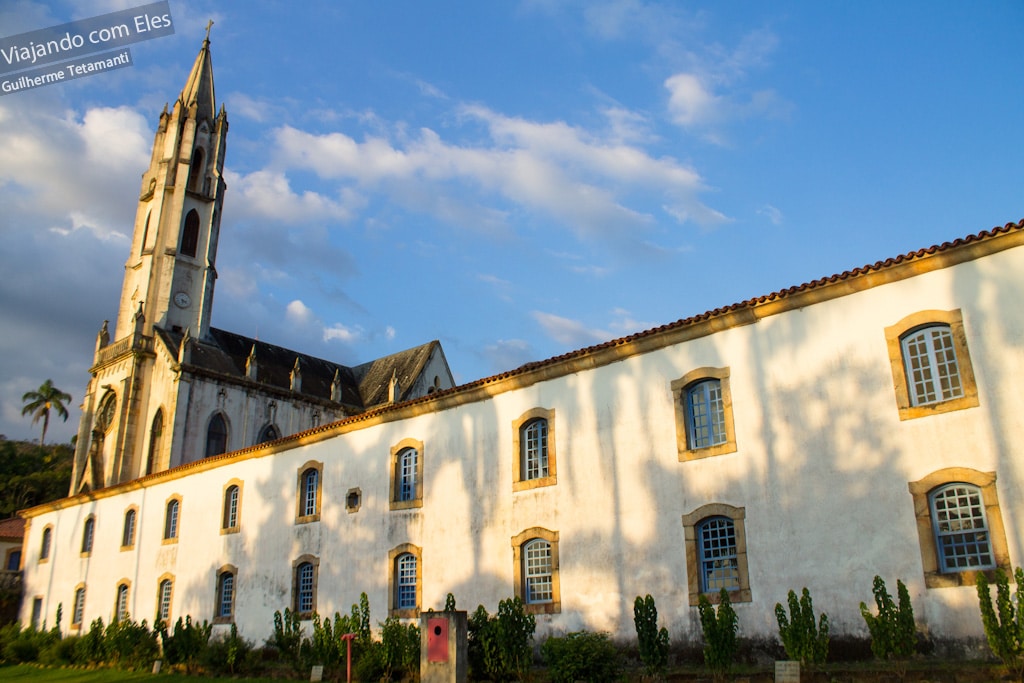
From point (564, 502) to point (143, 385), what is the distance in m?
29.7

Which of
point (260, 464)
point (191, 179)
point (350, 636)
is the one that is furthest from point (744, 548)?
point (191, 179)

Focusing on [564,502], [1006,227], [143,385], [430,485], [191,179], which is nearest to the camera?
[1006,227]

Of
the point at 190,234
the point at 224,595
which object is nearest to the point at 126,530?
the point at 224,595

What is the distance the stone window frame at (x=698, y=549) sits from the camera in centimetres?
1524

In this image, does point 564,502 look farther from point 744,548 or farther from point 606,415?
point 744,548

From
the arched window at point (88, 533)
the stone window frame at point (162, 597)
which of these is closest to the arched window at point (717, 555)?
the stone window frame at point (162, 597)

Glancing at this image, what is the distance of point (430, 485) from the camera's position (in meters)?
21.5

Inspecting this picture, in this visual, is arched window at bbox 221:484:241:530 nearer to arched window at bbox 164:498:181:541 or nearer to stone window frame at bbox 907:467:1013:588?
arched window at bbox 164:498:181:541

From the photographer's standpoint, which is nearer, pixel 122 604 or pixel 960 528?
pixel 960 528

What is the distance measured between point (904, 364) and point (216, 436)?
3426 centimetres

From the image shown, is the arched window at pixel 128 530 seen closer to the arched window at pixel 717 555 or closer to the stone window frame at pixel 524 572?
the stone window frame at pixel 524 572

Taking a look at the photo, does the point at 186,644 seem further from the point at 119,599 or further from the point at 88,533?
the point at 88,533

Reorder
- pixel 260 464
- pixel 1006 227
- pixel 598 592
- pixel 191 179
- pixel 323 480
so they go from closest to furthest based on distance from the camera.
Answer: pixel 1006 227, pixel 598 592, pixel 323 480, pixel 260 464, pixel 191 179

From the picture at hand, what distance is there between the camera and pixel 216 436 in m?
40.4
